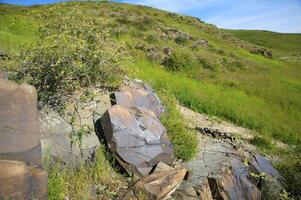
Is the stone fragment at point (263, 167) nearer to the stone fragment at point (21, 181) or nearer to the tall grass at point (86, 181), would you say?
the tall grass at point (86, 181)

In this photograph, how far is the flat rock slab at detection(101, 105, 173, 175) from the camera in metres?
7.69

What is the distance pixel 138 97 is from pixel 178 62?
47.0 ft

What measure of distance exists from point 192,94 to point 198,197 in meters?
8.98

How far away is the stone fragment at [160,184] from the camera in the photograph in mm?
6828

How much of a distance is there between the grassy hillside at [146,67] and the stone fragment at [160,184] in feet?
8.12

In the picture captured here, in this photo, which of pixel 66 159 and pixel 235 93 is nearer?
pixel 66 159

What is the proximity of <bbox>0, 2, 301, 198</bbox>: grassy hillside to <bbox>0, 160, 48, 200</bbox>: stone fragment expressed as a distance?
242 cm

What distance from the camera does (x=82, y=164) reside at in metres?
7.16

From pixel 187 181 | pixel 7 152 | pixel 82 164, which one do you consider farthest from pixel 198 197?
pixel 7 152

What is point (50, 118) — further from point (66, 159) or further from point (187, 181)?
point (187, 181)

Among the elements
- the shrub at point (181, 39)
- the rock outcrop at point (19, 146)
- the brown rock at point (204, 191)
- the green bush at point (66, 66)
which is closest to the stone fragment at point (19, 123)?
the rock outcrop at point (19, 146)

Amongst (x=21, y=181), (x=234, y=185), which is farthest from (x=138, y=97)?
(x=21, y=181)

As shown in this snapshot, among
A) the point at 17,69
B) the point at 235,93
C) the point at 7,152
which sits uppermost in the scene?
the point at 17,69

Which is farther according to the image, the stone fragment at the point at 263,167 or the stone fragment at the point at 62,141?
the stone fragment at the point at 263,167
